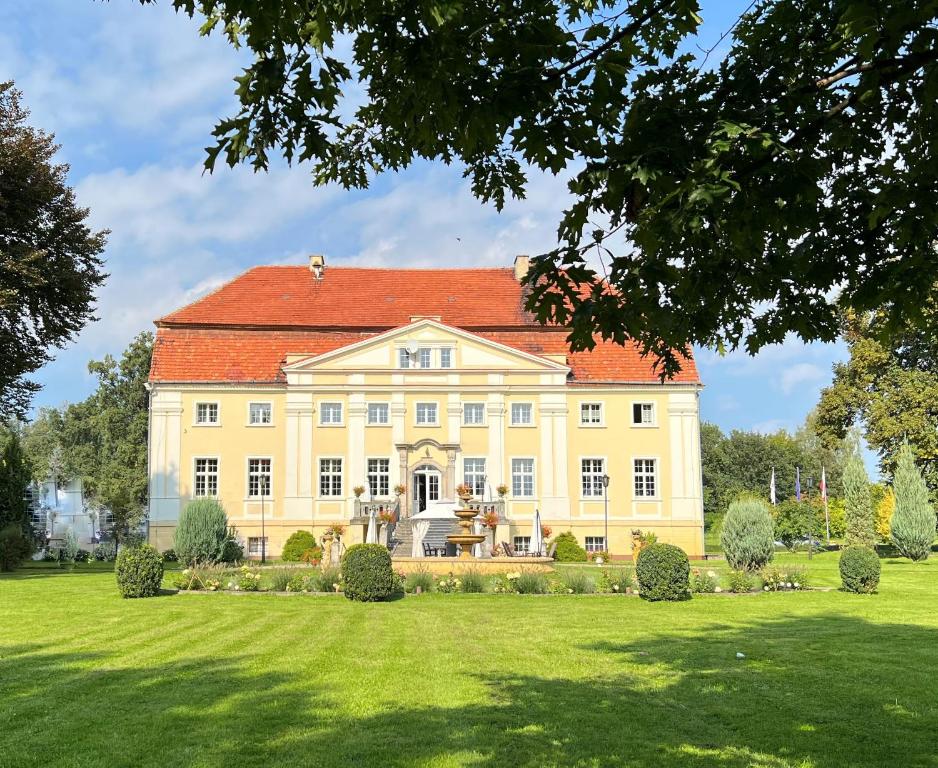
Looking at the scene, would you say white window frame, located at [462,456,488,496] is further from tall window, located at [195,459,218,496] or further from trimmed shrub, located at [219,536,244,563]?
tall window, located at [195,459,218,496]

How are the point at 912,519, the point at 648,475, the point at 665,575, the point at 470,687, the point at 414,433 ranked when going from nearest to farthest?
the point at 470,687, the point at 665,575, the point at 912,519, the point at 414,433, the point at 648,475

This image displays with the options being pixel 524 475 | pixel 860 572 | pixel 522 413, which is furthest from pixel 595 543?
pixel 860 572

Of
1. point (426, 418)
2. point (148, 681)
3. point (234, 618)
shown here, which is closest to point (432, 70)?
point (148, 681)

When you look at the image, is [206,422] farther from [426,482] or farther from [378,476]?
[426,482]

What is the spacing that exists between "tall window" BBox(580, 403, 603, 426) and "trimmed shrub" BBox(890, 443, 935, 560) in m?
11.6

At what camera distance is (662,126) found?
4559mm

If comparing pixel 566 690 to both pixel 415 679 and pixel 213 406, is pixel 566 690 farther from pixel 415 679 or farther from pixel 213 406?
pixel 213 406

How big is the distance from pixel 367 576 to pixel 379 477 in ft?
65.3

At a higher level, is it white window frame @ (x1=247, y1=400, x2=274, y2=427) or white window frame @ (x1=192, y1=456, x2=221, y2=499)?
white window frame @ (x1=247, y1=400, x2=274, y2=427)

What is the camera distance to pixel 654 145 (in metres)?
4.45

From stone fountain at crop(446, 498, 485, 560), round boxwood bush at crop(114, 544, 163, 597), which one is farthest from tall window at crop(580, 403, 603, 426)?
round boxwood bush at crop(114, 544, 163, 597)

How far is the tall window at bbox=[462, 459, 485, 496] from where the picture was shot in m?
37.7

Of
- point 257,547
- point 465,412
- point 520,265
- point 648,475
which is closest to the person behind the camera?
point 257,547

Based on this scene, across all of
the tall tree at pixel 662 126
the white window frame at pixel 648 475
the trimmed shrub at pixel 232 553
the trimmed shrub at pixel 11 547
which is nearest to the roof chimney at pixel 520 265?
the white window frame at pixel 648 475
